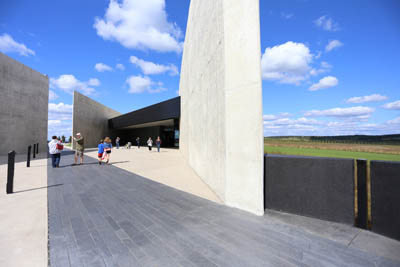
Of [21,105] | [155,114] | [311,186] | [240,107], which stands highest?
[155,114]

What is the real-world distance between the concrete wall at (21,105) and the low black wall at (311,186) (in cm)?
2101

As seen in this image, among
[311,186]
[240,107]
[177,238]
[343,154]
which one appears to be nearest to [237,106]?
[240,107]

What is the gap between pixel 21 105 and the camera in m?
16.7

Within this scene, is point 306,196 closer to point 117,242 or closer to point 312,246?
point 312,246

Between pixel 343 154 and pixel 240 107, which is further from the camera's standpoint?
pixel 343 154

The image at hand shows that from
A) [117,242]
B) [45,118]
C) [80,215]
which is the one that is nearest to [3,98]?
[45,118]

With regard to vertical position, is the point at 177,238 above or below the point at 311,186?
below

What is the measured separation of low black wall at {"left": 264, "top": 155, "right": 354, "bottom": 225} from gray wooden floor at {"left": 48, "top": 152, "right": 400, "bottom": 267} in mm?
676

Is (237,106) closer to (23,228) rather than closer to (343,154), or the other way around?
(23,228)

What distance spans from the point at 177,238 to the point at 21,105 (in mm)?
21948

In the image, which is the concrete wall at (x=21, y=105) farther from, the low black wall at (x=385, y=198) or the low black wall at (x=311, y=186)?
the low black wall at (x=385, y=198)

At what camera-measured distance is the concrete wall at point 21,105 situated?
15.1 m

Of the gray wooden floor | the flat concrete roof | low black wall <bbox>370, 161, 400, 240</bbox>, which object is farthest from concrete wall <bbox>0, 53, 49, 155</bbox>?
low black wall <bbox>370, 161, 400, 240</bbox>

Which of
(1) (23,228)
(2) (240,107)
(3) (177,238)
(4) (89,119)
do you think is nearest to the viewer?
(3) (177,238)
